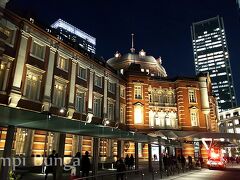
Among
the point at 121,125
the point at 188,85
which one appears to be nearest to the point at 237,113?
the point at 188,85

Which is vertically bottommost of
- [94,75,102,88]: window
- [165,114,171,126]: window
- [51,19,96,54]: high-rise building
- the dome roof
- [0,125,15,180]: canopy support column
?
[0,125,15,180]: canopy support column

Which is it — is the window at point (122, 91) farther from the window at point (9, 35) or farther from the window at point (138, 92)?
the window at point (9, 35)

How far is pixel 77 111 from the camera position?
26.5m

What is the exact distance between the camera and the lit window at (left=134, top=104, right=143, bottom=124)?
124 feet

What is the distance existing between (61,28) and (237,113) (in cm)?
9660

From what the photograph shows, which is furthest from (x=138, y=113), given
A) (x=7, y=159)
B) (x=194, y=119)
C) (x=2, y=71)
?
(x=7, y=159)

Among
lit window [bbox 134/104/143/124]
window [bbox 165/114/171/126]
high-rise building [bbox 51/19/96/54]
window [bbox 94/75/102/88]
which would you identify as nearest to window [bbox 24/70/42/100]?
window [bbox 94/75/102/88]

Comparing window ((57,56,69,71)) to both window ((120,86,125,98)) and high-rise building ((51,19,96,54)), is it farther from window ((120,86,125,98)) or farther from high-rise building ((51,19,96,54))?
high-rise building ((51,19,96,54))

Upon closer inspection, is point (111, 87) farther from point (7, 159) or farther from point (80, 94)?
point (7, 159)

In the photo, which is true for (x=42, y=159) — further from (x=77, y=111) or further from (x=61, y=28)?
(x=61, y=28)

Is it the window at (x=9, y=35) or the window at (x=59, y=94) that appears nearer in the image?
the window at (x=9, y=35)

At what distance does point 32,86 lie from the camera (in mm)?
21422

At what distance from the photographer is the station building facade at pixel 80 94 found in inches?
787

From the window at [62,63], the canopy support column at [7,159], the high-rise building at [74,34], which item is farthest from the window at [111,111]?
the high-rise building at [74,34]
